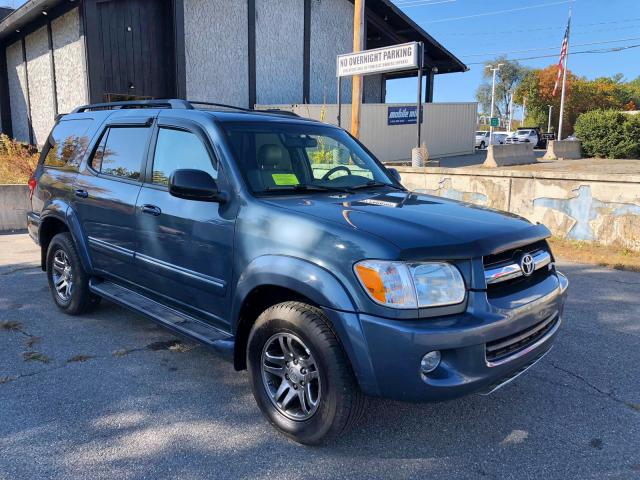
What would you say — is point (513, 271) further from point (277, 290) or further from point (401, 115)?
point (401, 115)

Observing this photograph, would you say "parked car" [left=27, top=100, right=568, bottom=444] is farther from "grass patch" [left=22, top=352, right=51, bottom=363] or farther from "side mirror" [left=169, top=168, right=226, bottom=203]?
"grass patch" [left=22, top=352, right=51, bottom=363]

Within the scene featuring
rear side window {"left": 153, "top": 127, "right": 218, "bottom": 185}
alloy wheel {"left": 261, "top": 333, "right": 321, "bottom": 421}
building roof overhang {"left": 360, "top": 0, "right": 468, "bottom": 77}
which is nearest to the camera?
alloy wheel {"left": 261, "top": 333, "right": 321, "bottom": 421}

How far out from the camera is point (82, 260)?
15.8ft

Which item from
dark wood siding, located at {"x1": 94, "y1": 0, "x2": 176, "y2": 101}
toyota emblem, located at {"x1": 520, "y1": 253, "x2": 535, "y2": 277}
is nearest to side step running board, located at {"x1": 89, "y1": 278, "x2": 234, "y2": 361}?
toyota emblem, located at {"x1": 520, "y1": 253, "x2": 535, "y2": 277}

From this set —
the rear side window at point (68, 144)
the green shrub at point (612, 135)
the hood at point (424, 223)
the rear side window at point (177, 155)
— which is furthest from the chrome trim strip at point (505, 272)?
the green shrub at point (612, 135)

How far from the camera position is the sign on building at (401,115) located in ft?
73.2

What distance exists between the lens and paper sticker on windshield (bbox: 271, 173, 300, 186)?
3.61 m

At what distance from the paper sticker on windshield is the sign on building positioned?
19.2 m

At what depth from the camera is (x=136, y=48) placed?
1645 centimetres

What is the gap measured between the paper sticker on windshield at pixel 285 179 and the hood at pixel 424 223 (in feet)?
0.76

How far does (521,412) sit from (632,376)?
1172 mm

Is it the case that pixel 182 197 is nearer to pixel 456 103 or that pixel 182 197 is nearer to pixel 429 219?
pixel 429 219

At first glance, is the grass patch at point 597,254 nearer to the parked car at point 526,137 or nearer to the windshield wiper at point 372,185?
the windshield wiper at point 372,185

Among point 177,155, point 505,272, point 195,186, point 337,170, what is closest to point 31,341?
point 177,155
